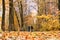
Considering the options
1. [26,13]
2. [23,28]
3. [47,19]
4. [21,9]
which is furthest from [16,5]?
[47,19]

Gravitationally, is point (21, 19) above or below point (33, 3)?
below

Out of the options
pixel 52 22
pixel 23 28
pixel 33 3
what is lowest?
pixel 23 28

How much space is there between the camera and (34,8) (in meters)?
20.7

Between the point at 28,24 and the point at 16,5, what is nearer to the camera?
the point at 28,24

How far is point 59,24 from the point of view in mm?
12805

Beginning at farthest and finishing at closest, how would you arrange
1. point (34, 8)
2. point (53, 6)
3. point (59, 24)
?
point (34, 8), point (53, 6), point (59, 24)

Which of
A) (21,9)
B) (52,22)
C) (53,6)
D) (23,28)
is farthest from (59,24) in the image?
(21,9)

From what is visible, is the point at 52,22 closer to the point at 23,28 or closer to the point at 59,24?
the point at 59,24

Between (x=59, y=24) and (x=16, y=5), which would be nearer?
(x=59, y=24)

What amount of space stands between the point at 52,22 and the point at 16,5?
23.8 feet

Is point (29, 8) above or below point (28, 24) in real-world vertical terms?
above

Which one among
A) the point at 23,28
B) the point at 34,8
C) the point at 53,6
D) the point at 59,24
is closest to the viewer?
the point at 59,24

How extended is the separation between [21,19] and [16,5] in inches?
67.3

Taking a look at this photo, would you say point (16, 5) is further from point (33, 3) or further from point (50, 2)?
point (50, 2)
